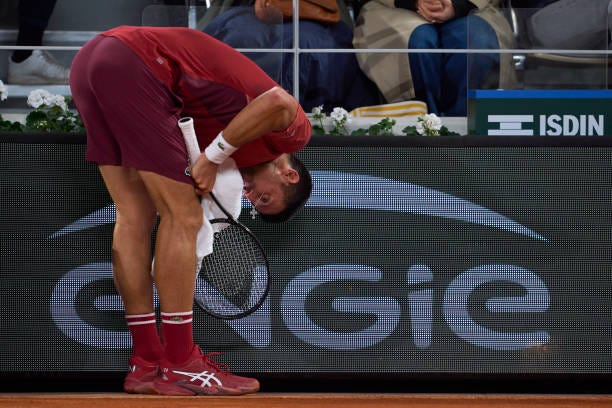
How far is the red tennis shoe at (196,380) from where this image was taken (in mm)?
3012

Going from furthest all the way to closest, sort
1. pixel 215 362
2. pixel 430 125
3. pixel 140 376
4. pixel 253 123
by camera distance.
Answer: pixel 430 125 < pixel 215 362 < pixel 140 376 < pixel 253 123

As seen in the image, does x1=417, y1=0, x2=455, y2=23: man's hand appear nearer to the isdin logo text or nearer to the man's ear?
the isdin logo text

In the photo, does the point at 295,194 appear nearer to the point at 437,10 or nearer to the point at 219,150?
the point at 219,150

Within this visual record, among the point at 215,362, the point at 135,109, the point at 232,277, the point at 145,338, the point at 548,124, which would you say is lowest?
the point at 215,362

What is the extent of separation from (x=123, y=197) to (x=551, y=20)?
3126 mm

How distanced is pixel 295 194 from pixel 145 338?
0.65 meters

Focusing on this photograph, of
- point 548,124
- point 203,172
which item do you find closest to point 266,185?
point 203,172

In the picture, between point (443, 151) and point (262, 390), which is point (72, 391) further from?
point (443, 151)

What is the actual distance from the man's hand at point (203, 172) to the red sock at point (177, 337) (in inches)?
15.2

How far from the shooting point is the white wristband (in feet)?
9.87

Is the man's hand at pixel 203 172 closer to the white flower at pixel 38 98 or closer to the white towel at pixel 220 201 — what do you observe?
the white towel at pixel 220 201

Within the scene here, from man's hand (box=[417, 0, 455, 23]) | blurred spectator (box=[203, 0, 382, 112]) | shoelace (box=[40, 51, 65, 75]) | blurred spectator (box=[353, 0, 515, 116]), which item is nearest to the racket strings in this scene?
blurred spectator (box=[203, 0, 382, 112])

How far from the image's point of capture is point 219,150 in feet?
9.90

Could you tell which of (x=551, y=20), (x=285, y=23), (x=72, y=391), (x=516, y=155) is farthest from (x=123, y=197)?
(x=551, y=20)
